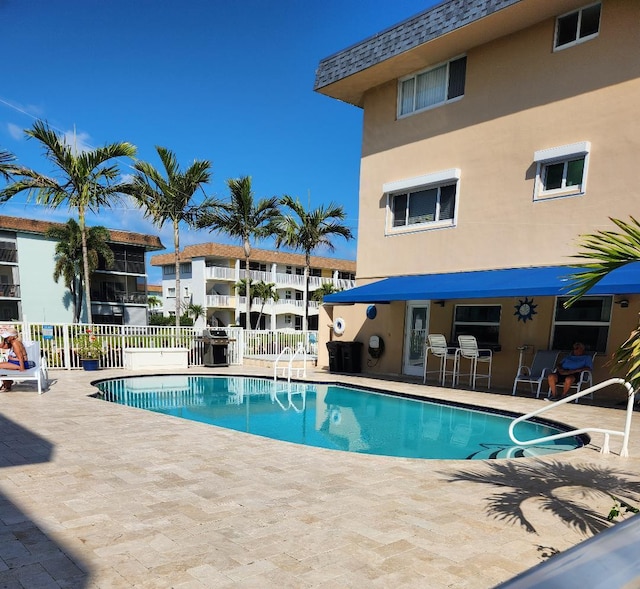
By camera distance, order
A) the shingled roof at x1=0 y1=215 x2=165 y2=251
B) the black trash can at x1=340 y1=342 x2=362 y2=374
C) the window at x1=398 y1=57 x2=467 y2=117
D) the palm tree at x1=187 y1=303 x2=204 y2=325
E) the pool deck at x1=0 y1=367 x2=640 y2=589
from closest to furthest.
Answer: the pool deck at x1=0 y1=367 x2=640 y2=589 → the window at x1=398 y1=57 x2=467 y2=117 → the black trash can at x1=340 y1=342 x2=362 y2=374 → the shingled roof at x1=0 y1=215 x2=165 y2=251 → the palm tree at x1=187 y1=303 x2=204 y2=325

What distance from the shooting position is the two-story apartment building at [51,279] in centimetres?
3434

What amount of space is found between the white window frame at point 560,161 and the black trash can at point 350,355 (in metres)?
6.86

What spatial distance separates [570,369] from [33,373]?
11.7 metres

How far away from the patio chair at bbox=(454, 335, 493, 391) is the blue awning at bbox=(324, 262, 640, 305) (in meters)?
1.22

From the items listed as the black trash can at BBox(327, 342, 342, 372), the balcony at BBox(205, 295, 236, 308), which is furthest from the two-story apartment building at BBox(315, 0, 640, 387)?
the balcony at BBox(205, 295, 236, 308)

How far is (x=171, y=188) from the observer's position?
743 inches

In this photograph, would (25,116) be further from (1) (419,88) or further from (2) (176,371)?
(1) (419,88)

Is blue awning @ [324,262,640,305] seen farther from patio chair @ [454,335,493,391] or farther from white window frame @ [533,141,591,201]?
white window frame @ [533,141,591,201]

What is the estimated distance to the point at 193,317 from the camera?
4153 centimetres

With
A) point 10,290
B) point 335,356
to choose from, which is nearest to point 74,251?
point 10,290

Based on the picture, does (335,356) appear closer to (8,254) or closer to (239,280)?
(239,280)

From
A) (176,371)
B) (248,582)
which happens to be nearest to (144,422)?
(248,582)

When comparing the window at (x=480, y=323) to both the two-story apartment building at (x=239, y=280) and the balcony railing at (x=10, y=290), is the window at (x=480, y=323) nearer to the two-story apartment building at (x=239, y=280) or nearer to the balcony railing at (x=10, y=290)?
the two-story apartment building at (x=239, y=280)

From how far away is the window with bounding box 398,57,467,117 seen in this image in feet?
41.0
